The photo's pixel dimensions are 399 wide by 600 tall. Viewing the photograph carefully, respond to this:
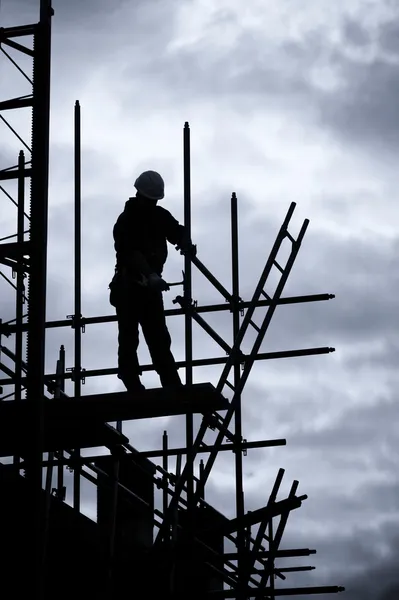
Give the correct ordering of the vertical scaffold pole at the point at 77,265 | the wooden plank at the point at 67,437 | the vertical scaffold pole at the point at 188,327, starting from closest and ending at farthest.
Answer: the wooden plank at the point at 67,437, the vertical scaffold pole at the point at 188,327, the vertical scaffold pole at the point at 77,265

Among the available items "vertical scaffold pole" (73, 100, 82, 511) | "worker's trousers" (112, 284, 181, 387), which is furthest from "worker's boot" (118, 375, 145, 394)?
"vertical scaffold pole" (73, 100, 82, 511)

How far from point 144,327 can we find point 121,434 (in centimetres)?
109

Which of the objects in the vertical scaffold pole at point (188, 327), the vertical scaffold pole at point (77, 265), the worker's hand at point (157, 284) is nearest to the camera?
the worker's hand at point (157, 284)

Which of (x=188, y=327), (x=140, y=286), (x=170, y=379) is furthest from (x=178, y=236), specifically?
(x=170, y=379)

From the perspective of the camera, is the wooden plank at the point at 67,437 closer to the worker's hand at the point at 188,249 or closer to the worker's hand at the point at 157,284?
the worker's hand at the point at 157,284

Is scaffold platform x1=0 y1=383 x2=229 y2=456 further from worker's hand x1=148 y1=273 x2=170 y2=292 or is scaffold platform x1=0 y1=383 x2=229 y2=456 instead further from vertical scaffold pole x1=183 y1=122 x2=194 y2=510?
worker's hand x1=148 y1=273 x2=170 y2=292

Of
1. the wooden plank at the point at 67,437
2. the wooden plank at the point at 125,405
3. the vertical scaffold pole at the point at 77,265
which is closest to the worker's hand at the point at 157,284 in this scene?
the wooden plank at the point at 125,405

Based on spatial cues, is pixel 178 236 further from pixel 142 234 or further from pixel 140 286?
pixel 140 286

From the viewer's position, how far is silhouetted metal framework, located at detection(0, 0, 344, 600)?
1195 centimetres

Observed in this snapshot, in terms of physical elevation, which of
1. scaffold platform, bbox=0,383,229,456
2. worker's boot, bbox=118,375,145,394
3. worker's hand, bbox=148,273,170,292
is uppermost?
worker's hand, bbox=148,273,170,292

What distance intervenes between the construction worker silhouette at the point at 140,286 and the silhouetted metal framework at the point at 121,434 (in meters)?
0.36

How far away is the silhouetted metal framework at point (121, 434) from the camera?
39.2 ft

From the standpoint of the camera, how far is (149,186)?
13.1 metres

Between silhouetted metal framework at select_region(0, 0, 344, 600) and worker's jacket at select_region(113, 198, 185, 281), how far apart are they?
21.2 inches
